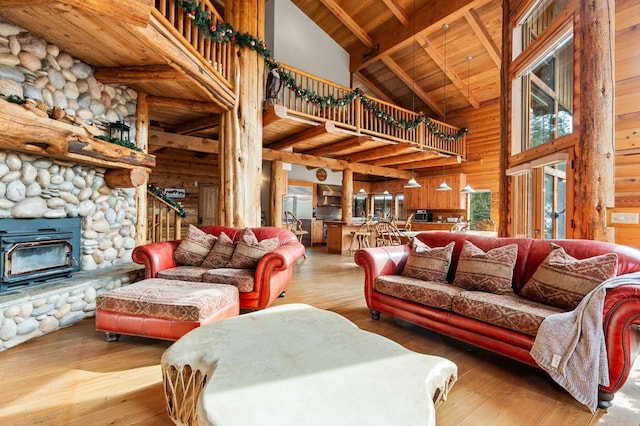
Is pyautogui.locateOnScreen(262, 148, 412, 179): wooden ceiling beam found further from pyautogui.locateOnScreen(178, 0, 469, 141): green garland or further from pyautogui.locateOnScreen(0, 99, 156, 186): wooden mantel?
pyautogui.locateOnScreen(0, 99, 156, 186): wooden mantel

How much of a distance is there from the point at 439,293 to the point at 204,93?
3514mm

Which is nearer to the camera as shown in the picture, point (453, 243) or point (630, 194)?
point (630, 194)

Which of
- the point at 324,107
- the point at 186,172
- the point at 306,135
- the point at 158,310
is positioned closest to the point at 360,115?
the point at 324,107

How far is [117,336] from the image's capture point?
248cm

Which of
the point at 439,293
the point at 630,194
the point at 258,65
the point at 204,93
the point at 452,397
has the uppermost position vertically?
the point at 258,65

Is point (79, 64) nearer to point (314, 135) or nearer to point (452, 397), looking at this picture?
point (314, 135)

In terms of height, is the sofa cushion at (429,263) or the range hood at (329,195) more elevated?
the range hood at (329,195)

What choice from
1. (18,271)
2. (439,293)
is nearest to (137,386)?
(18,271)

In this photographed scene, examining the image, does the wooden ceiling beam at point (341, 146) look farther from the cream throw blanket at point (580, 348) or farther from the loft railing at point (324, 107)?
the cream throw blanket at point (580, 348)

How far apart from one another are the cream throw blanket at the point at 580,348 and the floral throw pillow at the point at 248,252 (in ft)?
7.94

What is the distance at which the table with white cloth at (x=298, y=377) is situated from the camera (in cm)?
98

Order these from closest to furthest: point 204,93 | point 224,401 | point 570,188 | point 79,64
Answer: point 224,401 → point 570,188 → point 79,64 → point 204,93

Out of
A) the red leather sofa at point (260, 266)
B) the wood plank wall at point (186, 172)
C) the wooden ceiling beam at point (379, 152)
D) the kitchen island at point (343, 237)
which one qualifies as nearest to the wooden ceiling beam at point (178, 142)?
the wood plank wall at point (186, 172)

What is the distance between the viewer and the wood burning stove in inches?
99.3
